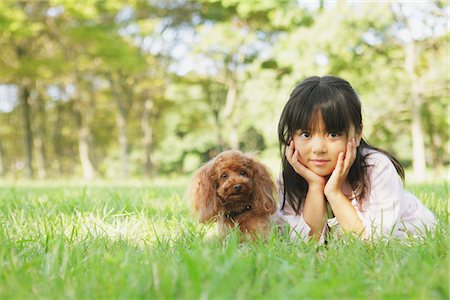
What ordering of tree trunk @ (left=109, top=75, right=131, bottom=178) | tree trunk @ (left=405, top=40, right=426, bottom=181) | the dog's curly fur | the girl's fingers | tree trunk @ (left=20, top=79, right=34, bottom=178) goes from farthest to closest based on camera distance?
tree trunk @ (left=109, top=75, right=131, bottom=178)
tree trunk @ (left=20, top=79, right=34, bottom=178)
tree trunk @ (left=405, top=40, right=426, bottom=181)
the dog's curly fur
the girl's fingers

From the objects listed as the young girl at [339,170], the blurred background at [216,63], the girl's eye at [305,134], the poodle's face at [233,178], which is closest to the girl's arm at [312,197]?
the young girl at [339,170]

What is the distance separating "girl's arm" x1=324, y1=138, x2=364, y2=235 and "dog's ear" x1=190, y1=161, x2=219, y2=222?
2.56 ft

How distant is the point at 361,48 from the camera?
1552 cm

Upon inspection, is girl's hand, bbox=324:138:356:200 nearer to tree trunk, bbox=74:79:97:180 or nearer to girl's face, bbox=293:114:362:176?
girl's face, bbox=293:114:362:176

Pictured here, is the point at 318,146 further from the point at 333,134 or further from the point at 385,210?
the point at 385,210

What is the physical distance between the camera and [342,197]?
2695mm

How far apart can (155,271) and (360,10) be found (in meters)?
14.2

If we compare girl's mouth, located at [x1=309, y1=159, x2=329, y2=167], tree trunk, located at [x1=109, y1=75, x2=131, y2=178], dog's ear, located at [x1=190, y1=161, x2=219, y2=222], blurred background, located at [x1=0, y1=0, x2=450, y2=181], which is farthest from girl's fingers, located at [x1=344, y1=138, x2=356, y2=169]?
tree trunk, located at [x1=109, y1=75, x2=131, y2=178]

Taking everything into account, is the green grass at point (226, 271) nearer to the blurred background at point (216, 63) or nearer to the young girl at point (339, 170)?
the young girl at point (339, 170)

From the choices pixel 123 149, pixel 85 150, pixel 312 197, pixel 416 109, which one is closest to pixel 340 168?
pixel 312 197

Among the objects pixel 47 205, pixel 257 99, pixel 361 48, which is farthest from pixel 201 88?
pixel 47 205

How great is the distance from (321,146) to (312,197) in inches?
14.1

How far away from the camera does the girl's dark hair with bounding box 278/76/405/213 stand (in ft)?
8.85

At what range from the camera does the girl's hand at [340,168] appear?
2.64m
